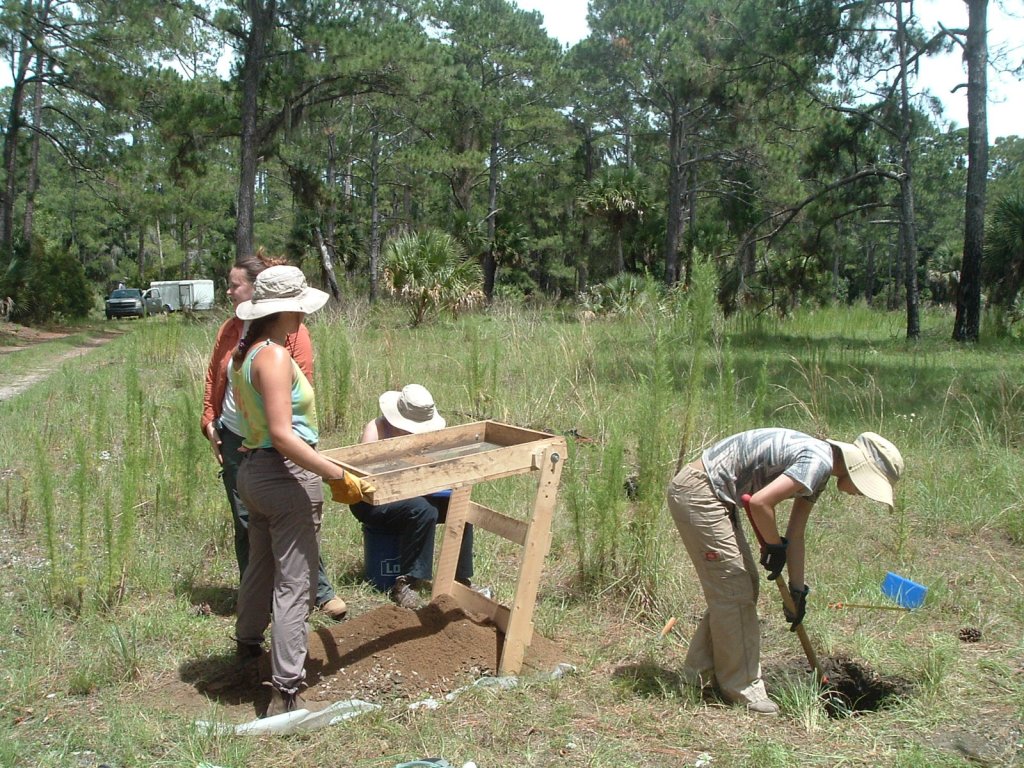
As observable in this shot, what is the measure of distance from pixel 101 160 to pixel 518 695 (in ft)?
72.1

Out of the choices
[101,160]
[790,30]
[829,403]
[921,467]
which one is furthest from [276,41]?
[921,467]

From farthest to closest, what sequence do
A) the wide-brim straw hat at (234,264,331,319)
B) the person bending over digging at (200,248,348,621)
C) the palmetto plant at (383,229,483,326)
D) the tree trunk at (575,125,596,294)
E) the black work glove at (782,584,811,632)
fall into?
the tree trunk at (575,125,596,294), the palmetto plant at (383,229,483,326), the person bending over digging at (200,248,348,621), the black work glove at (782,584,811,632), the wide-brim straw hat at (234,264,331,319)

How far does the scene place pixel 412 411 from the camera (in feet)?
15.6

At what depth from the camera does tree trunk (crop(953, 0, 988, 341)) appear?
1504cm

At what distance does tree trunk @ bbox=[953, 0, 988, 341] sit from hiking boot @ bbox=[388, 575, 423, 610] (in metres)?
13.8

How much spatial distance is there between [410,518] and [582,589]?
40.4 inches

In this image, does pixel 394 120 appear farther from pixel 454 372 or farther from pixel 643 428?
pixel 643 428

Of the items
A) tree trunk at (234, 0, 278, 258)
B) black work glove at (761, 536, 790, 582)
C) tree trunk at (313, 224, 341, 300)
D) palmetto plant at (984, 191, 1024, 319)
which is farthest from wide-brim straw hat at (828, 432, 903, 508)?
tree trunk at (313, 224, 341, 300)

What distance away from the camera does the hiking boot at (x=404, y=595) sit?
465 cm

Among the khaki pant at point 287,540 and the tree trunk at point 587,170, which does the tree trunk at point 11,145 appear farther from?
the khaki pant at point 287,540

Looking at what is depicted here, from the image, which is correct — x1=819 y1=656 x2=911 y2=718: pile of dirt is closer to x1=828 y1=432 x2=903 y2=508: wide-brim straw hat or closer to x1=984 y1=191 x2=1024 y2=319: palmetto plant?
x1=828 y1=432 x2=903 y2=508: wide-brim straw hat

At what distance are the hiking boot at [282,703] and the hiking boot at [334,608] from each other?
3.28 feet

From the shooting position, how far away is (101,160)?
72.5 feet

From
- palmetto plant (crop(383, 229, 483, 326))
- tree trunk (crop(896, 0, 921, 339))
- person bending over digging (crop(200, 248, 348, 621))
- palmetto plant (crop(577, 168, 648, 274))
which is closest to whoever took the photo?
person bending over digging (crop(200, 248, 348, 621))
